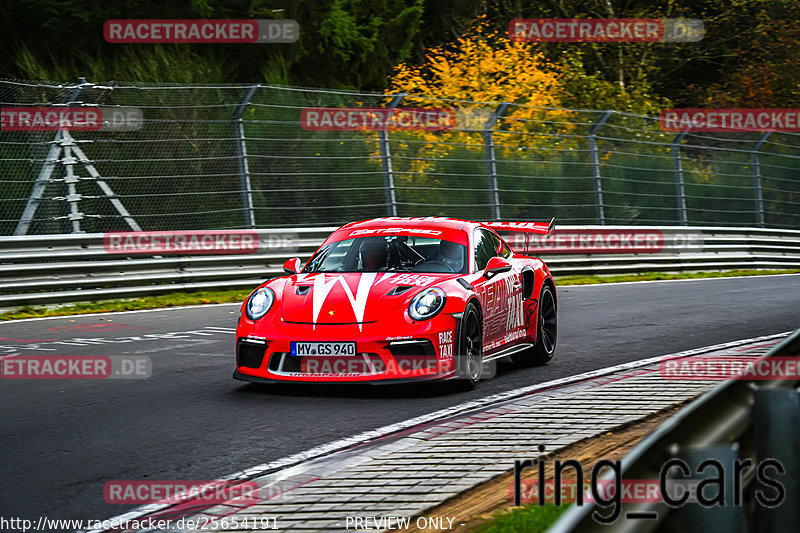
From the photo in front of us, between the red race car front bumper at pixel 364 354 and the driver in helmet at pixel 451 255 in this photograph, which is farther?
the driver in helmet at pixel 451 255

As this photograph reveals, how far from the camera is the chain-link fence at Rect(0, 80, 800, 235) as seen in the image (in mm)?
14906

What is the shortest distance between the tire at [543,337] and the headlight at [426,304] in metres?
1.84

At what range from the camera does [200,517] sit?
195 inches

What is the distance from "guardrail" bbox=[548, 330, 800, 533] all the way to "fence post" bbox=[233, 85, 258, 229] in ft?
43.8

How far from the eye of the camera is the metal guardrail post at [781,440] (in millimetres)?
3309

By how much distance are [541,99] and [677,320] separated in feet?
48.4

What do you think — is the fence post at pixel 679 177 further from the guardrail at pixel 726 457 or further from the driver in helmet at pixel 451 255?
the guardrail at pixel 726 457

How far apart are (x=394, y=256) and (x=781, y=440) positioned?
598 cm
